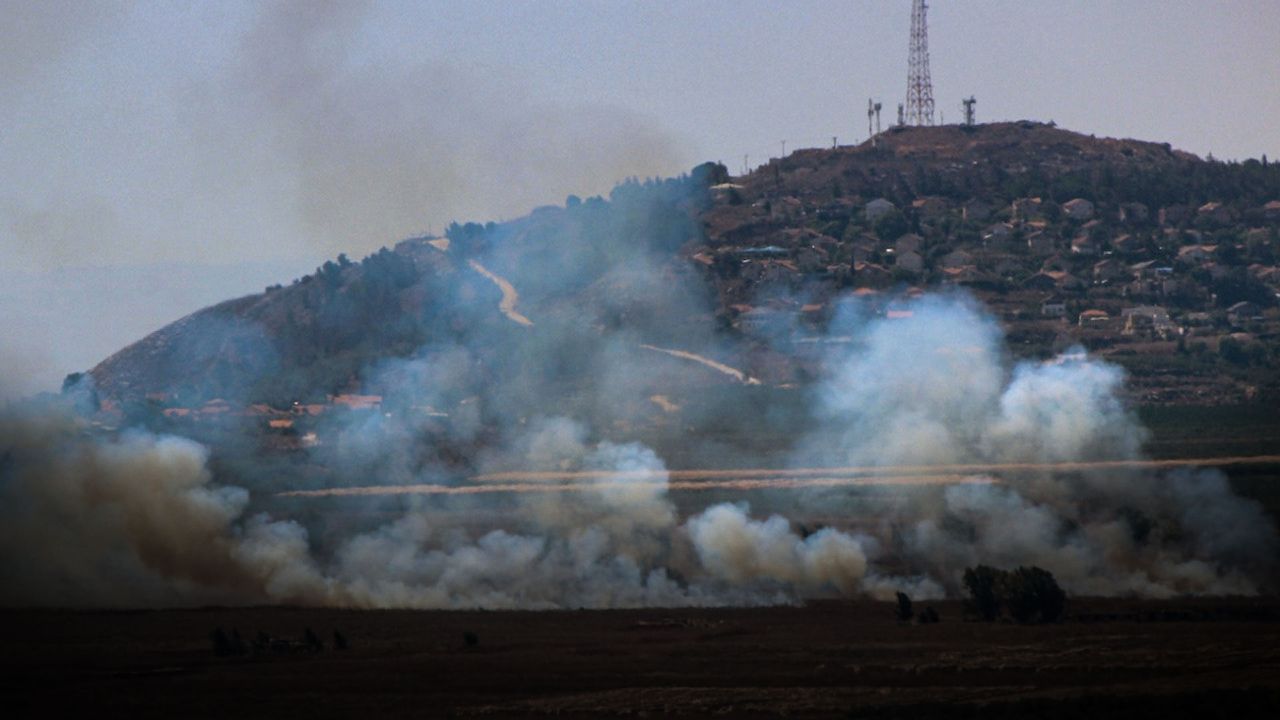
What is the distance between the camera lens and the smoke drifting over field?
87312 millimetres

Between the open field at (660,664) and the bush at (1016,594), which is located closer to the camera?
the open field at (660,664)

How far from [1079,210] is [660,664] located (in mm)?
130683

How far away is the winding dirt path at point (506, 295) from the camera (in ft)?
488

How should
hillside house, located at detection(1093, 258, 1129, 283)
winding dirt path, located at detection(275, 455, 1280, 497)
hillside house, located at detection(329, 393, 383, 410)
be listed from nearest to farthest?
winding dirt path, located at detection(275, 455, 1280, 497)
hillside house, located at detection(329, 393, 383, 410)
hillside house, located at detection(1093, 258, 1129, 283)

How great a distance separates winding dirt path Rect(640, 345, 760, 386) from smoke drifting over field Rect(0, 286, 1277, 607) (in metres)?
32.8

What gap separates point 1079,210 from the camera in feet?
639

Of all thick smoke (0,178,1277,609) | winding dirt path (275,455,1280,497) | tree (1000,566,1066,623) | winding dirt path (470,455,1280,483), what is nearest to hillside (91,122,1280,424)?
thick smoke (0,178,1277,609)

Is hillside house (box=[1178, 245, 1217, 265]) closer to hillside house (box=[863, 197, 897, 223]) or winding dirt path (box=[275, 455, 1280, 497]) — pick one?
hillside house (box=[863, 197, 897, 223])

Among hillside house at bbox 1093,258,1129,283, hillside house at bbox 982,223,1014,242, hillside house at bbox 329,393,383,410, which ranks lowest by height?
hillside house at bbox 329,393,383,410

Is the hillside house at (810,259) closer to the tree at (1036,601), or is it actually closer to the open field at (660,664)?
the open field at (660,664)

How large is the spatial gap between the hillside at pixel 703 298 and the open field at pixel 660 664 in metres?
41.0

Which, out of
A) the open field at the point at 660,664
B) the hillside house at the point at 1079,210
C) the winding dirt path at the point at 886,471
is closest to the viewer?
the open field at the point at 660,664

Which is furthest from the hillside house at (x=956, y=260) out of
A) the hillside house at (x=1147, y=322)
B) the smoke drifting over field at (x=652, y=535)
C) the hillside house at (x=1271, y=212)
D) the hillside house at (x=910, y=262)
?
the smoke drifting over field at (x=652, y=535)

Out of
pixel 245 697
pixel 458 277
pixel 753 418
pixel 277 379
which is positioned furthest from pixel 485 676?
pixel 458 277
